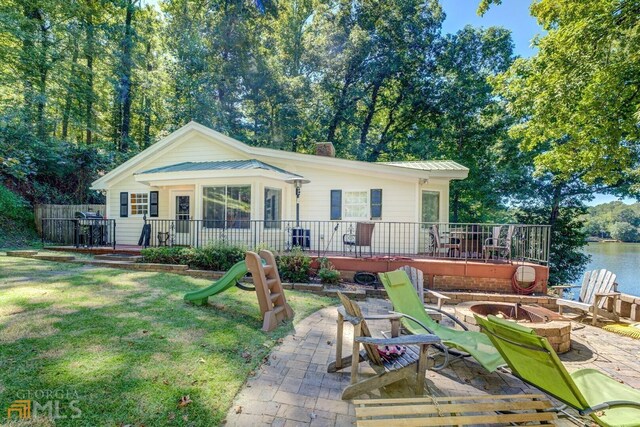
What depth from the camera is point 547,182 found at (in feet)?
54.7

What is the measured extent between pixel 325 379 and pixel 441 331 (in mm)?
1708

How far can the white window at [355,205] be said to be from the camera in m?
10.5

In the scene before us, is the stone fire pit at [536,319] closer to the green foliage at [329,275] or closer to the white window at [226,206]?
the green foliage at [329,275]

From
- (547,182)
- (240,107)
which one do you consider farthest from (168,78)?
(547,182)

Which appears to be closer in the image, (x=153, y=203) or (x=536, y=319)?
(x=536, y=319)

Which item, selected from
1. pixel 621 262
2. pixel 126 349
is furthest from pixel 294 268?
pixel 621 262

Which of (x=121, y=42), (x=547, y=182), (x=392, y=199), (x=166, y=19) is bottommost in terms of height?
(x=392, y=199)

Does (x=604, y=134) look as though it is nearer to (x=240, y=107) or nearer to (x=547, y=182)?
(x=547, y=182)

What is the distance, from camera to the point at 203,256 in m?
8.40

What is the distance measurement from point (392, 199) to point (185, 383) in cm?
852

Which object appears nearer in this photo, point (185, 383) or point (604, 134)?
point (185, 383)

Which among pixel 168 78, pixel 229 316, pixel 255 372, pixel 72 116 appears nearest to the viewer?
pixel 255 372

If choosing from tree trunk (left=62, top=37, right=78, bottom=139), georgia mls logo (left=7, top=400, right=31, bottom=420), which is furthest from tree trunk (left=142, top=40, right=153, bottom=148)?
georgia mls logo (left=7, top=400, right=31, bottom=420)

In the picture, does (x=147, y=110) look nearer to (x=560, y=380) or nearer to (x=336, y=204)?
(x=336, y=204)
